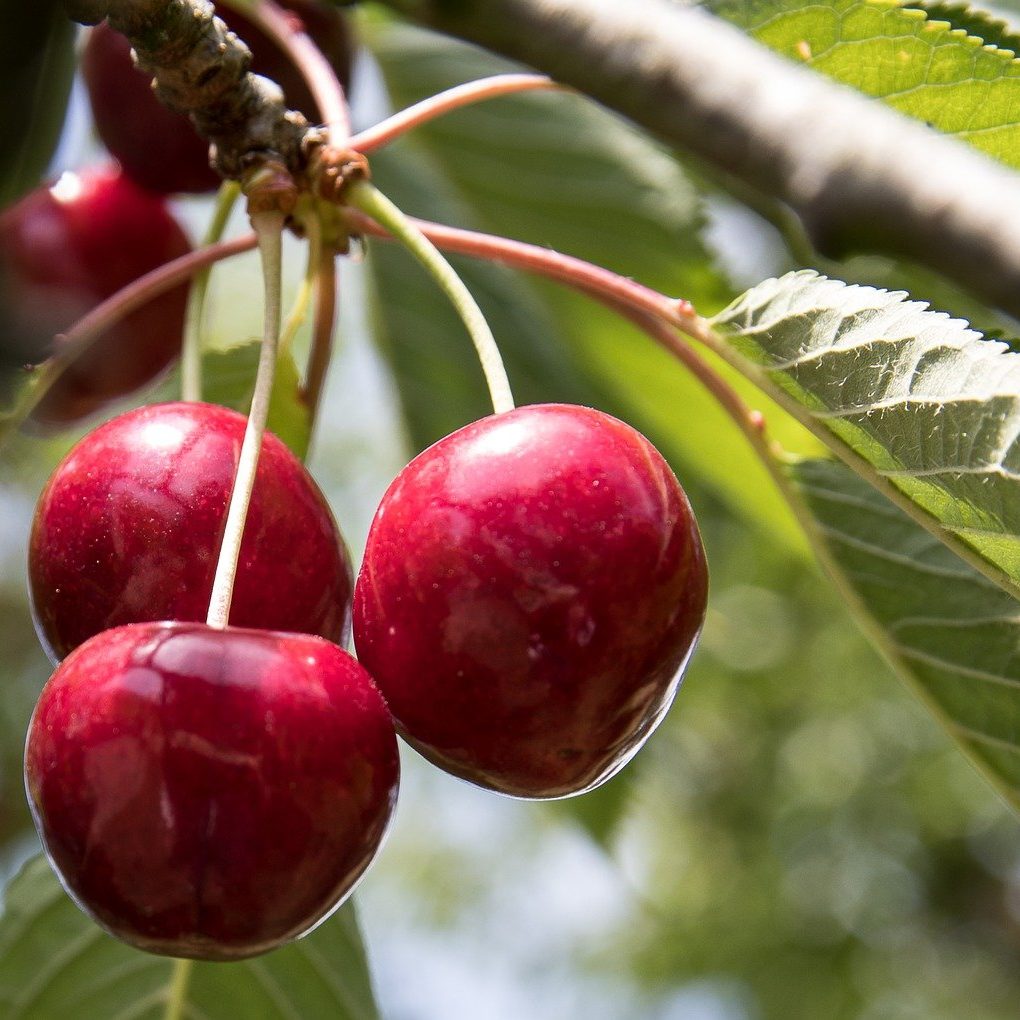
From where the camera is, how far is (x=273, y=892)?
2.85ft

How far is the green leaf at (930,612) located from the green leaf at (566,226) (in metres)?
0.58

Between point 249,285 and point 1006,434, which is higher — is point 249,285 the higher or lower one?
the lower one

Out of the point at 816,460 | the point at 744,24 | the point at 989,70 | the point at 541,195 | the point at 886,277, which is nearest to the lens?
the point at 989,70

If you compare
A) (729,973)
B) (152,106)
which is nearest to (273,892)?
(152,106)

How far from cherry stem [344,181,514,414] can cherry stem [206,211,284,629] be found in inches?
3.2

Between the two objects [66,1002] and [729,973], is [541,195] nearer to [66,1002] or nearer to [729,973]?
[66,1002]

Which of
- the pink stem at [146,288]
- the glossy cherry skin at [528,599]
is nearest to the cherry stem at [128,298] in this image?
the pink stem at [146,288]

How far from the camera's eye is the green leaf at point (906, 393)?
887mm

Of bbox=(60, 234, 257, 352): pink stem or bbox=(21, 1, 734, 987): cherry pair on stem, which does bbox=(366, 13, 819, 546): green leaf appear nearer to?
bbox=(60, 234, 257, 352): pink stem

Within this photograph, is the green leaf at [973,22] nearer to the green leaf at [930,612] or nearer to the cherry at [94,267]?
the green leaf at [930,612]

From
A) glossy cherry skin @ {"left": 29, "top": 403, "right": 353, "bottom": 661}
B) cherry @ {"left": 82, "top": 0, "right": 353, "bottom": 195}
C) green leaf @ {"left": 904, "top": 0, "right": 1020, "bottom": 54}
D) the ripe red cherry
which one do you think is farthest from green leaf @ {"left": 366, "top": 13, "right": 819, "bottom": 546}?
the ripe red cherry

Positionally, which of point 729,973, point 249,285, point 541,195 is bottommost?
point 729,973

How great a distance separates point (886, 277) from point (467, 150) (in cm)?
71

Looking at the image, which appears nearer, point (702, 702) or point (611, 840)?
point (611, 840)
